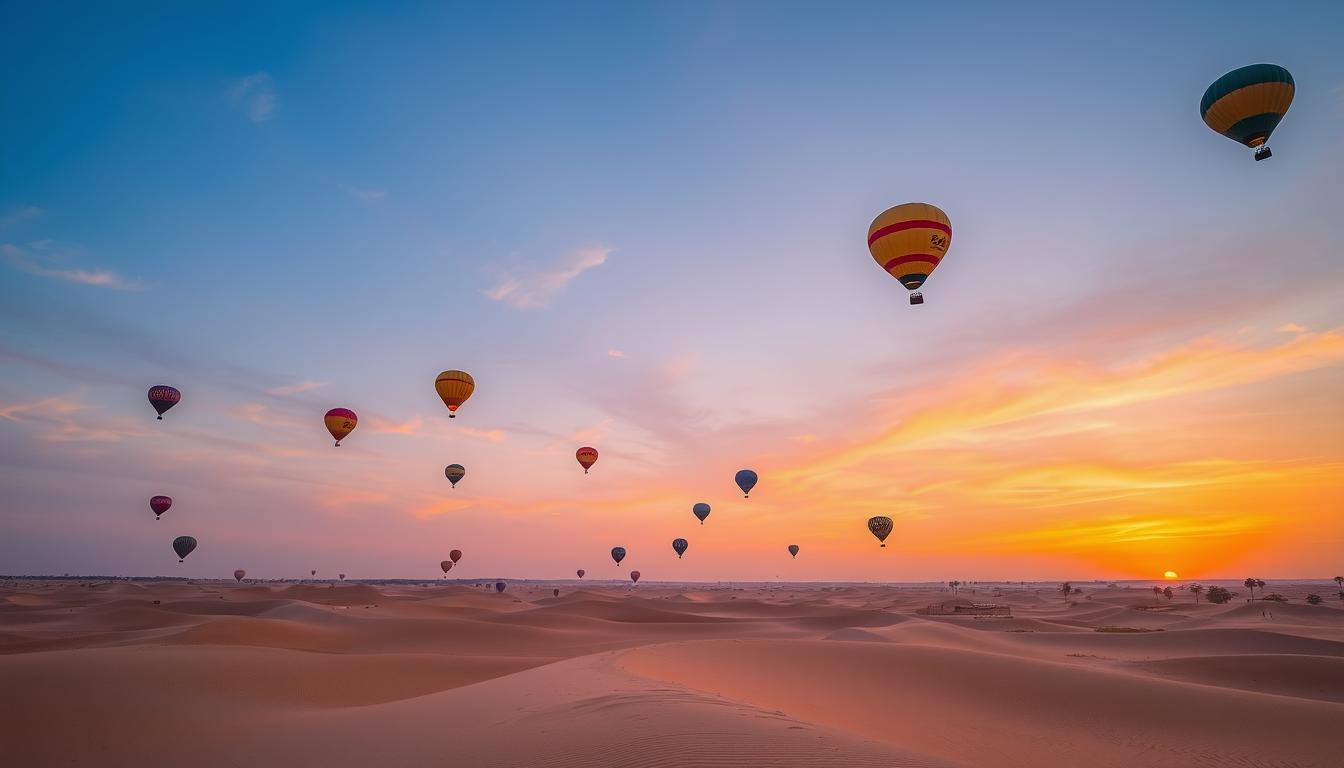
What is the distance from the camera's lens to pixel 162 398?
41906 mm

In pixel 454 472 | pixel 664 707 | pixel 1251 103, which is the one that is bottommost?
pixel 664 707

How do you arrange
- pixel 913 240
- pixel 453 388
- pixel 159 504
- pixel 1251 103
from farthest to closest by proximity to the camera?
pixel 159 504, pixel 453 388, pixel 913 240, pixel 1251 103

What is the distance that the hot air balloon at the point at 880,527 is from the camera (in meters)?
54.5

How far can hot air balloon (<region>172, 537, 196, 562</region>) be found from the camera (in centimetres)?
7312

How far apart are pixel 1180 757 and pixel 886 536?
142 feet

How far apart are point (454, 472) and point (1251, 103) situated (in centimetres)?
5637

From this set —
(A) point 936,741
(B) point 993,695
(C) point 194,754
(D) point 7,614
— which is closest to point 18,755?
(C) point 194,754

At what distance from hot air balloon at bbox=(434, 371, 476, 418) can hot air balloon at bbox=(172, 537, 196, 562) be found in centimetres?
5572

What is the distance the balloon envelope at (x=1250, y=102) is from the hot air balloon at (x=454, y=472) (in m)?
54.7

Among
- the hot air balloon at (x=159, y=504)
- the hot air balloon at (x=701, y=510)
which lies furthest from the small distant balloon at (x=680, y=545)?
the hot air balloon at (x=159, y=504)

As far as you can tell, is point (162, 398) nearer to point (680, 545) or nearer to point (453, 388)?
point (453, 388)

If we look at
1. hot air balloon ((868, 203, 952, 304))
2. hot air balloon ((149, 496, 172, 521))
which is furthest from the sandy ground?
hot air balloon ((149, 496, 172, 521))

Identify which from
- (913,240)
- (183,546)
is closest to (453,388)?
(913,240)

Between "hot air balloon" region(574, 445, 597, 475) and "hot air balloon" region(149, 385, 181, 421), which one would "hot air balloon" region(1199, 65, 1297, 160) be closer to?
"hot air balloon" region(574, 445, 597, 475)
